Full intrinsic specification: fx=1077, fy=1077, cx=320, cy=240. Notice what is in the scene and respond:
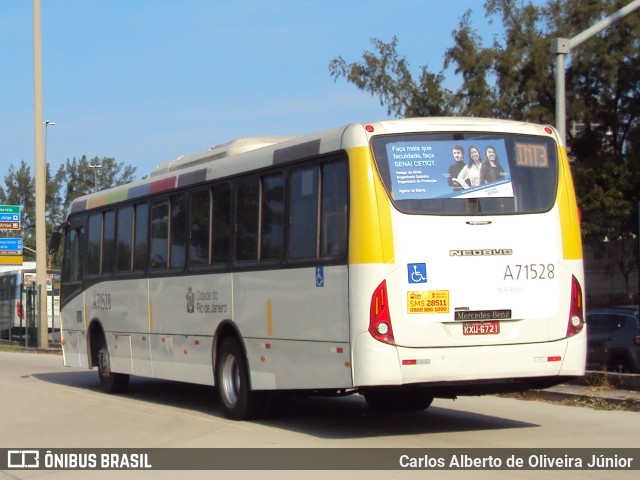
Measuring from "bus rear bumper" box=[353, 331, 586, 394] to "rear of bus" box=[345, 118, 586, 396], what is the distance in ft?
0.03

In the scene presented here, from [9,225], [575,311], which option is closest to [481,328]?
[575,311]

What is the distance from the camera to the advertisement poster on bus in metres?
10.8

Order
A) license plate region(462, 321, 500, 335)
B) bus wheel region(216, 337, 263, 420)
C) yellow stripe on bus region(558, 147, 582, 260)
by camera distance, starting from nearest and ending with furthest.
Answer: license plate region(462, 321, 500, 335) → yellow stripe on bus region(558, 147, 582, 260) → bus wheel region(216, 337, 263, 420)

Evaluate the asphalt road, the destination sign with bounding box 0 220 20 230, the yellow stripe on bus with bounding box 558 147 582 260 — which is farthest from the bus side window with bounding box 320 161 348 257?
the destination sign with bounding box 0 220 20 230

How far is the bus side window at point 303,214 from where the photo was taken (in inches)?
450

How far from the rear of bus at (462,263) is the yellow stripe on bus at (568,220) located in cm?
1

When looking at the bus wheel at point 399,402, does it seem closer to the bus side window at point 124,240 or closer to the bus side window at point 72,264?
the bus side window at point 124,240

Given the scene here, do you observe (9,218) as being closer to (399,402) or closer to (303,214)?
(399,402)

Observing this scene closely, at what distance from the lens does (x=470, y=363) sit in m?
10.7

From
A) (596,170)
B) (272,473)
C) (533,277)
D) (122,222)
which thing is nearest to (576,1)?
(596,170)

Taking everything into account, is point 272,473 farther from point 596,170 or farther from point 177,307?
point 596,170

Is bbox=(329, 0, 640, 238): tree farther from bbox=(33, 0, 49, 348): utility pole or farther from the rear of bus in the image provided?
the rear of bus

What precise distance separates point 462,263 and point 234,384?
12.7 feet

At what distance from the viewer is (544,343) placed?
11.0 metres
